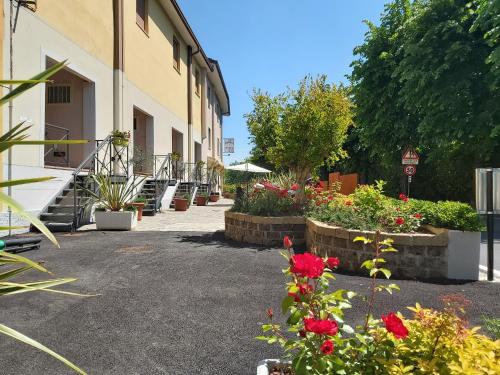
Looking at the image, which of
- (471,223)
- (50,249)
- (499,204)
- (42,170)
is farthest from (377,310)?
(42,170)

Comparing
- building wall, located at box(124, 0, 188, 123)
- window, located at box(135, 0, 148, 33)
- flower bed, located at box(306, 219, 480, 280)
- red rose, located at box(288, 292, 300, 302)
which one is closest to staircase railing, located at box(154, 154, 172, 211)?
building wall, located at box(124, 0, 188, 123)

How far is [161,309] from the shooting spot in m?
3.92

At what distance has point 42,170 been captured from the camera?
9305 mm

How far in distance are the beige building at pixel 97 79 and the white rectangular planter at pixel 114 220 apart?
136 cm

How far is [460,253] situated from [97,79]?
439 inches

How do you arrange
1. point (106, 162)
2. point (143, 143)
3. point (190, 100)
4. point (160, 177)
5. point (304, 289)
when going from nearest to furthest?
point (304, 289)
point (106, 162)
point (160, 177)
point (143, 143)
point (190, 100)

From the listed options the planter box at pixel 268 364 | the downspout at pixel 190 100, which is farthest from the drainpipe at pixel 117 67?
the planter box at pixel 268 364

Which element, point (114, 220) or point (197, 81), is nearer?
point (114, 220)

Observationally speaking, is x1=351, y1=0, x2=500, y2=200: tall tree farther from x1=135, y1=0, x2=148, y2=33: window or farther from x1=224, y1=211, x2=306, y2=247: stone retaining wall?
x1=135, y1=0, x2=148, y2=33: window

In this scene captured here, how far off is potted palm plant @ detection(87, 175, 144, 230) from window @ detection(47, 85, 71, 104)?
5.01 metres

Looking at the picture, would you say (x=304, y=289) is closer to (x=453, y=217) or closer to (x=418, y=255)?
(x=418, y=255)

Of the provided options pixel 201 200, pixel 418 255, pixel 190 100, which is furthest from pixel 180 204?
pixel 418 255

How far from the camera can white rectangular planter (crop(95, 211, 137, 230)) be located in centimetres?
955

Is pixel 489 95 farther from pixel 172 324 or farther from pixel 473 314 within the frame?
pixel 172 324
